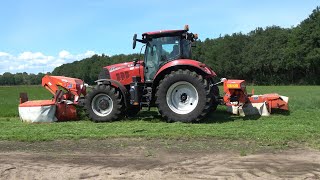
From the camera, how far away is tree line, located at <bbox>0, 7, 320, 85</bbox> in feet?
205

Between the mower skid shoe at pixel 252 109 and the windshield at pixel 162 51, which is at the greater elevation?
the windshield at pixel 162 51

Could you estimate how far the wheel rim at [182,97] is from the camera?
11094mm

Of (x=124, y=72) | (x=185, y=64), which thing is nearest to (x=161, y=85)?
(x=185, y=64)

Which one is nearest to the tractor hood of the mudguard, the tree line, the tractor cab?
the tractor cab

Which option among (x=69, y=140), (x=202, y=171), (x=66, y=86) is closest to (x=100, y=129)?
(x=69, y=140)

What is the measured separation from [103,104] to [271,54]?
58427 millimetres

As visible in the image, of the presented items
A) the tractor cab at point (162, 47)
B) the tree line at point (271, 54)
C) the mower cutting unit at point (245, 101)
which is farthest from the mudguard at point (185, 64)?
the tree line at point (271, 54)

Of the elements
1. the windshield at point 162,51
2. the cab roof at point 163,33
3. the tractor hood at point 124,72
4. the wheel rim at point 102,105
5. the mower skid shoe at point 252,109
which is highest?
the cab roof at point 163,33

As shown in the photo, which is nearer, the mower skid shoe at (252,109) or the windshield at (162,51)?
the windshield at (162,51)

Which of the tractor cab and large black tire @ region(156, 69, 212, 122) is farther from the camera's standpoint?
the tractor cab

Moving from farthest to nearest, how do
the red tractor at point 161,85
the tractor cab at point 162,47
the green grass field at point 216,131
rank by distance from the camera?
the tractor cab at point 162,47 → the red tractor at point 161,85 → the green grass field at point 216,131

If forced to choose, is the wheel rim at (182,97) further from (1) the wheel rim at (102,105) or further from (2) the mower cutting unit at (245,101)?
(1) the wheel rim at (102,105)

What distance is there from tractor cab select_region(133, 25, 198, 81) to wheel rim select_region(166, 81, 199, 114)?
86 cm

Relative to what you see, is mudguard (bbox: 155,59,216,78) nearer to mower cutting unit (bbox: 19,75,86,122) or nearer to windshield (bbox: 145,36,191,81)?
windshield (bbox: 145,36,191,81)
